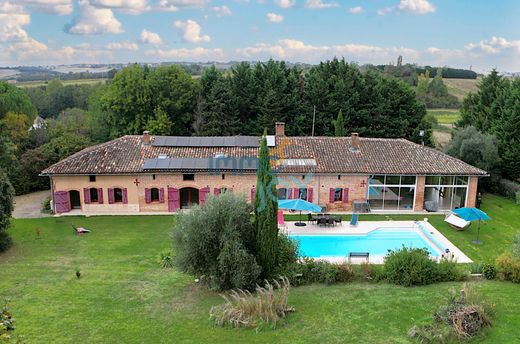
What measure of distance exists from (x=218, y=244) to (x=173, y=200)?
1226 cm

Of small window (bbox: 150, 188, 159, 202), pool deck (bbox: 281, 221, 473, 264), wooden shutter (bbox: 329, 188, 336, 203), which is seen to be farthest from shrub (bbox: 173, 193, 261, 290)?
wooden shutter (bbox: 329, 188, 336, 203)

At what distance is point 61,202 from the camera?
96.5 ft

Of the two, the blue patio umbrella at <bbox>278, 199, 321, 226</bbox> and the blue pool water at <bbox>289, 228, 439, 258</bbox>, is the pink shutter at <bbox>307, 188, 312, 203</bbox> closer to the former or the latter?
the blue patio umbrella at <bbox>278, 199, 321, 226</bbox>

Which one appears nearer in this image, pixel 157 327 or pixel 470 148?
pixel 157 327

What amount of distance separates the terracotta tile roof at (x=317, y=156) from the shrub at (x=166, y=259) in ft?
27.5

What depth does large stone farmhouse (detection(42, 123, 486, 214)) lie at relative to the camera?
29.2 metres

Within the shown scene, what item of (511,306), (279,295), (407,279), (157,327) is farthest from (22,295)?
(511,306)

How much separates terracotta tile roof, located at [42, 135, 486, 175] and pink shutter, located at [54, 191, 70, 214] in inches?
63.0

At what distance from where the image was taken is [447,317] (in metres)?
14.5

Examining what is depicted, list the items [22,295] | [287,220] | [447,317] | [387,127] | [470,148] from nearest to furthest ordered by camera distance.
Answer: [447,317]
[22,295]
[287,220]
[470,148]
[387,127]

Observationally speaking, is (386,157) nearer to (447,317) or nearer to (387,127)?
(387,127)

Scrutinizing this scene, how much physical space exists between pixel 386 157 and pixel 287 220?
8206 millimetres

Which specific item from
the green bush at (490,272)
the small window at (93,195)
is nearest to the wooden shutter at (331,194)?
the green bush at (490,272)

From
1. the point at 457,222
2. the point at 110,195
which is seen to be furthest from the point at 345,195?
the point at 110,195
